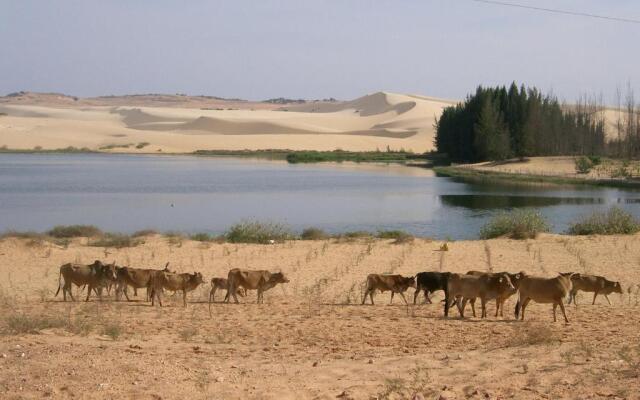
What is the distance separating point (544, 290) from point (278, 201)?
32339 mm

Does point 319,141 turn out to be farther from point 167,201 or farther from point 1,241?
point 1,241

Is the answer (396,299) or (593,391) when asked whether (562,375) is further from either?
(396,299)

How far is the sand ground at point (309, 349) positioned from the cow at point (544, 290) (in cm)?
30

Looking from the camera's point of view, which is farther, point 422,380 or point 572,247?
point 572,247

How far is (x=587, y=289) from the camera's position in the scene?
46.4ft

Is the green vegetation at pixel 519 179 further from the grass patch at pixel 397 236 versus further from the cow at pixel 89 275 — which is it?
the cow at pixel 89 275

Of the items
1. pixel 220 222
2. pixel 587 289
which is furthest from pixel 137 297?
Result: pixel 220 222

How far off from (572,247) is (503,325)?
12839mm

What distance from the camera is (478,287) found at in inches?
493

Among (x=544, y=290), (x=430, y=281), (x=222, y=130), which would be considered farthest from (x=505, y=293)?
(x=222, y=130)

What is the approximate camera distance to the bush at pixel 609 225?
27.8 m

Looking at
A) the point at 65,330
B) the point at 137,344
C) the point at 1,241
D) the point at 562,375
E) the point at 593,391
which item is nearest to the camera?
the point at 593,391

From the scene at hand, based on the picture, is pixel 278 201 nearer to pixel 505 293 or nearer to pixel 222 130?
pixel 505 293

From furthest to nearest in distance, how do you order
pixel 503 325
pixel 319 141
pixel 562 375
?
pixel 319 141 → pixel 503 325 → pixel 562 375
